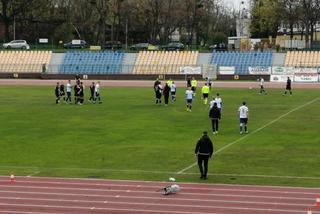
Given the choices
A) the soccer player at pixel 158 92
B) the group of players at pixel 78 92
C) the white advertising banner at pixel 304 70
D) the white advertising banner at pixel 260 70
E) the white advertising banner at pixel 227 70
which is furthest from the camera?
the white advertising banner at pixel 227 70

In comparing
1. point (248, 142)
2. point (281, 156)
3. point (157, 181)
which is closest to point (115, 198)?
point (157, 181)

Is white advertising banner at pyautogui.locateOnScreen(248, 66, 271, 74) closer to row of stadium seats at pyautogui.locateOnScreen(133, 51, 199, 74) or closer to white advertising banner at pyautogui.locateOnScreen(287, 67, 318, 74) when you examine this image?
white advertising banner at pyautogui.locateOnScreen(287, 67, 318, 74)

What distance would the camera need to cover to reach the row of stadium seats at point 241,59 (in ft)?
268

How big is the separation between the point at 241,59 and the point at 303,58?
297 inches

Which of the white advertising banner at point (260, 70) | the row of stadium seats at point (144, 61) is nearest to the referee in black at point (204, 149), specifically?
the white advertising banner at point (260, 70)

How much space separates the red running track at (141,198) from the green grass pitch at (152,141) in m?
1.21

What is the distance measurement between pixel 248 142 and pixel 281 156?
3.56 m

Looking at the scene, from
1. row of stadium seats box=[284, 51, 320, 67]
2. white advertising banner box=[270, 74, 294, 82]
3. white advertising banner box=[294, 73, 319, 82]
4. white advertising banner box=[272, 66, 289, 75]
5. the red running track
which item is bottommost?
white advertising banner box=[270, 74, 294, 82]

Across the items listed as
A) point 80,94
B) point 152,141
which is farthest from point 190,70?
point 152,141

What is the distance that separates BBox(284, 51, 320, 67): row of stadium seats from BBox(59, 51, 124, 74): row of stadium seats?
68.3ft

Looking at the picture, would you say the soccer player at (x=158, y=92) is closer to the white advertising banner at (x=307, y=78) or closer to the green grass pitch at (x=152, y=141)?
the green grass pitch at (x=152, y=141)

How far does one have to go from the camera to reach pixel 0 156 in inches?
1035

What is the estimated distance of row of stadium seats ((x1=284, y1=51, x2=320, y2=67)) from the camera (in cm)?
8262

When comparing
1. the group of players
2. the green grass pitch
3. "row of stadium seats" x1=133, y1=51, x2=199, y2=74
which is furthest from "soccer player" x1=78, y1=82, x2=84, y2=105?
"row of stadium seats" x1=133, y1=51, x2=199, y2=74
